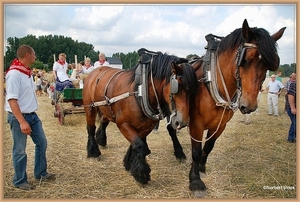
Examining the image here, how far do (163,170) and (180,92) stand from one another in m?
1.73

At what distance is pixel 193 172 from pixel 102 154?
216 cm

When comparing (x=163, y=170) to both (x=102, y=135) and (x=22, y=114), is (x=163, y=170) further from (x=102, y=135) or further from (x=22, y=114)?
(x=22, y=114)

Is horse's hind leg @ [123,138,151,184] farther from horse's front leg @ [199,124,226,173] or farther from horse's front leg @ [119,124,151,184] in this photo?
horse's front leg @ [199,124,226,173]

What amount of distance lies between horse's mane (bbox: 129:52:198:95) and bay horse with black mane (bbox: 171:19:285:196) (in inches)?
11.7

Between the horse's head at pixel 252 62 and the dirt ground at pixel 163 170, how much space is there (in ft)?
4.80

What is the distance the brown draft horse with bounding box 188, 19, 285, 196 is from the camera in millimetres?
2576

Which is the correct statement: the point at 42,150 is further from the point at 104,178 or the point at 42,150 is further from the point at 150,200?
the point at 150,200

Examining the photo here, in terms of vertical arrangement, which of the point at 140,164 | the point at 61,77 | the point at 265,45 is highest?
the point at 265,45

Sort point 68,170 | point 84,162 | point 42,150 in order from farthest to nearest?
point 84,162, point 68,170, point 42,150

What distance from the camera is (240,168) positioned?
4156 mm

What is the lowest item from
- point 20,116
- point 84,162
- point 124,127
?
point 84,162

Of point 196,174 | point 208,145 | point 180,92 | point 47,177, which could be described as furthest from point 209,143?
point 47,177

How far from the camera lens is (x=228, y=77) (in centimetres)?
297

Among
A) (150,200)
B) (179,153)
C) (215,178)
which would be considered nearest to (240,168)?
(215,178)
